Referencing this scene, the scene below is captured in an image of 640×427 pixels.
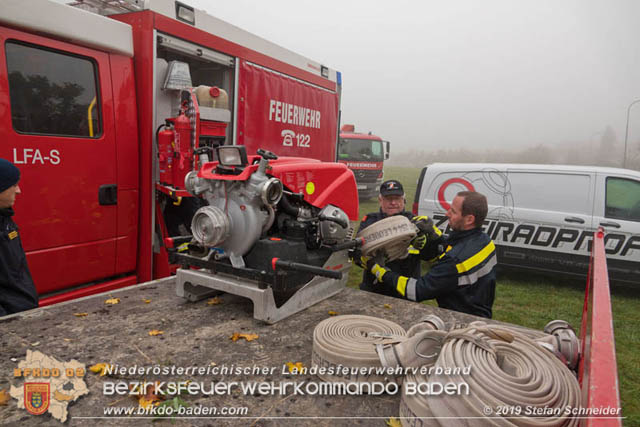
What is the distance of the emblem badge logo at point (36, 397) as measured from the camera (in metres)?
1.50

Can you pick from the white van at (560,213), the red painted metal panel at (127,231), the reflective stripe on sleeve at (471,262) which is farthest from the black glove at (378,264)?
the white van at (560,213)

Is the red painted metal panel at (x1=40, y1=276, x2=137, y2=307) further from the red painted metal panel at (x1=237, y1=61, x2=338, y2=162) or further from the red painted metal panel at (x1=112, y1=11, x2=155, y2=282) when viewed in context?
the red painted metal panel at (x1=237, y1=61, x2=338, y2=162)

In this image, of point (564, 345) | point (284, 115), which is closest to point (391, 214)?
point (564, 345)

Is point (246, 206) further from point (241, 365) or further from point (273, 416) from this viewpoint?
point (273, 416)

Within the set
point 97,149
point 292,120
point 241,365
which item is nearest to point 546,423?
point 241,365

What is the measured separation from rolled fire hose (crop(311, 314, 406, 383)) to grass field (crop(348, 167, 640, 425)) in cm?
287

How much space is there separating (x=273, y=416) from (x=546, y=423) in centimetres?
91

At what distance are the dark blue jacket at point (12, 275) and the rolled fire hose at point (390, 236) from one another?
213cm

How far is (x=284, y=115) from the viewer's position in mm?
5539

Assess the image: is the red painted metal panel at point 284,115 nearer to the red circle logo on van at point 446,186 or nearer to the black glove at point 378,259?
the red circle logo on van at point 446,186

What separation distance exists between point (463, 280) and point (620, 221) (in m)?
4.66

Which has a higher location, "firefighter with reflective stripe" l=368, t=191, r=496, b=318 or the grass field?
"firefighter with reflective stripe" l=368, t=191, r=496, b=318

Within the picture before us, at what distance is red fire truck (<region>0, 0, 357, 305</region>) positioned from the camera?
3.01m

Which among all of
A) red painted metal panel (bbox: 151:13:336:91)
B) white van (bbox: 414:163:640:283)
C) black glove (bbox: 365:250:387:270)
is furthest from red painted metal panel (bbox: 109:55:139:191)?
white van (bbox: 414:163:640:283)
